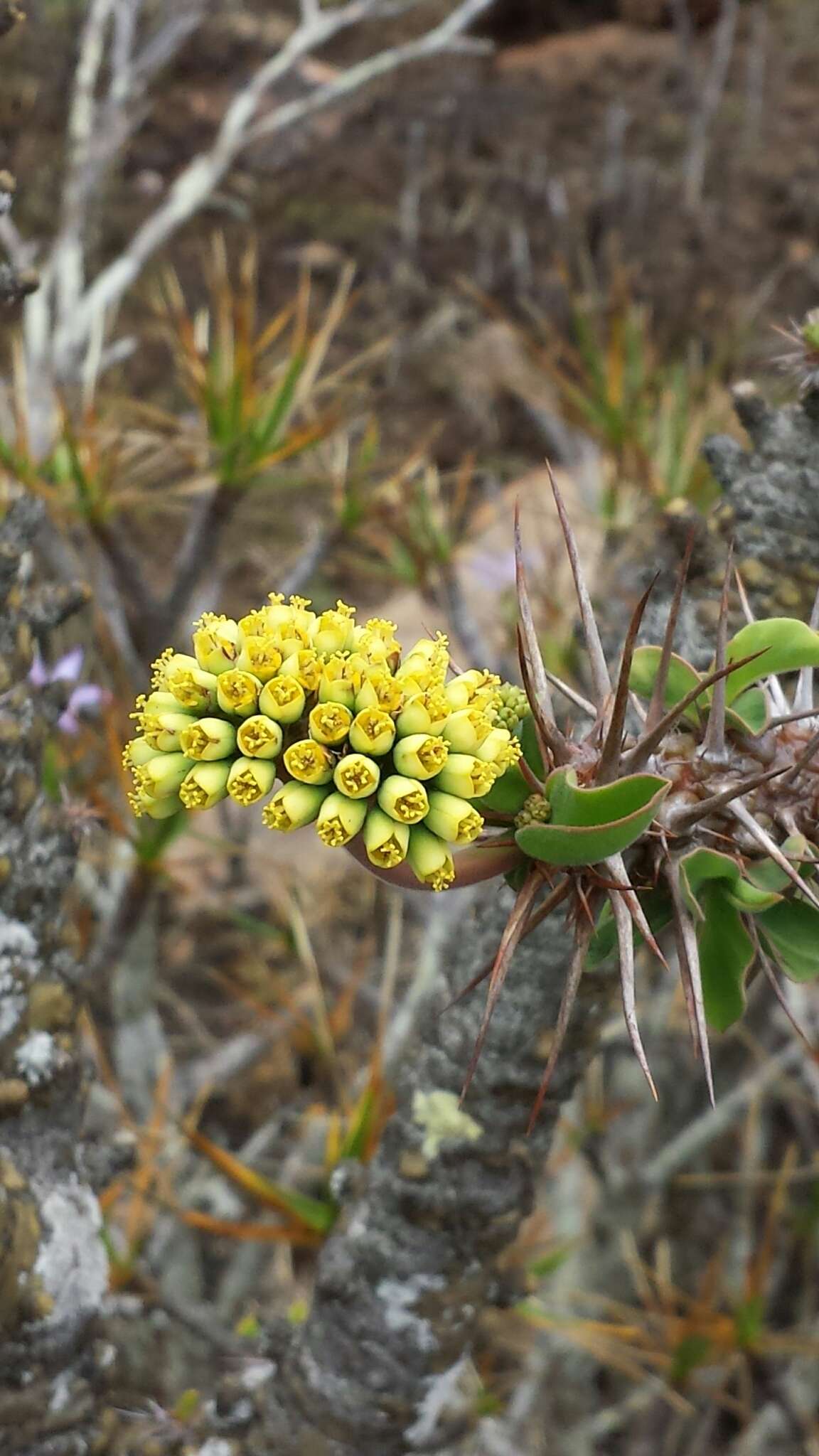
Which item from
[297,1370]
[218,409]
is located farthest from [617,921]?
[218,409]

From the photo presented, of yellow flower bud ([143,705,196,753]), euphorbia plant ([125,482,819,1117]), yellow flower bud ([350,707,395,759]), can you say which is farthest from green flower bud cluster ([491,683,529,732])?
yellow flower bud ([143,705,196,753])

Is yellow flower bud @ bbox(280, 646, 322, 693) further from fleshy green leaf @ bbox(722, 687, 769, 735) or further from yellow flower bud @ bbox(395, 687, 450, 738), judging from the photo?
fleshy green leaf @ bbox(722, 687, 769, 735)

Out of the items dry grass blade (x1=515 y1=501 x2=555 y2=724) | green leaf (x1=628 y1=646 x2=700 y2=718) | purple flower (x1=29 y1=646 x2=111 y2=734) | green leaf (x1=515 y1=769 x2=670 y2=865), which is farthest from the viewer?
purple flower (x1=29 y1=646 x2=111 y2=734)

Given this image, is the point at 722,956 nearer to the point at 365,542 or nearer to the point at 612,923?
the point at 612,923

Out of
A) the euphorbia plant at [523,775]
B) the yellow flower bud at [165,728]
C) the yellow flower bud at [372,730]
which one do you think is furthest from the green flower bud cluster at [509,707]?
the yellow flower bud at [165,728]

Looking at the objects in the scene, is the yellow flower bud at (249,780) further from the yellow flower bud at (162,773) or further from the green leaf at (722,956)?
the green leaf at (722,956)

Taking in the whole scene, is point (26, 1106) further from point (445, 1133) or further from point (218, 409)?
point (218, 409)

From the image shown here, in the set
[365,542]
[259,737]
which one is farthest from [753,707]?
[365,542]
